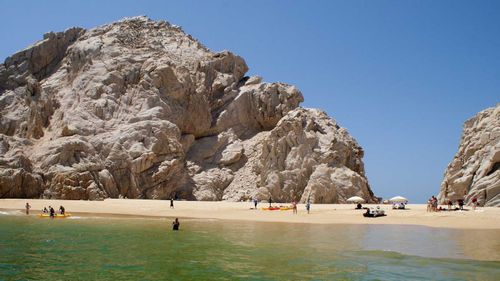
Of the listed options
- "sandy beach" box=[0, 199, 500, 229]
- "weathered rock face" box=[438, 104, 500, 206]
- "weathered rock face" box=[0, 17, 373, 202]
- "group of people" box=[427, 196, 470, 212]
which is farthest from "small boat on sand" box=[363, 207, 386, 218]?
"weathered rock face" box=[0, 17, 373, 202]

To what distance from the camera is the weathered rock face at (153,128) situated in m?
54.4

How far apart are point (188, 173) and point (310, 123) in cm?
1737

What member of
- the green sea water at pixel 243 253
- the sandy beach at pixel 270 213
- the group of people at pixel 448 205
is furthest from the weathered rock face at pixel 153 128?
the green sea water at pixel 243 253

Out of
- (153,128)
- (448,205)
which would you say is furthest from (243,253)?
(153,128)

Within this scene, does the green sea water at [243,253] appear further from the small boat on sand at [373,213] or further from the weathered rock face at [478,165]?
the weathered rock face at [478,165]

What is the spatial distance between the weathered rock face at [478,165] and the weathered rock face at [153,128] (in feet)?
41.1

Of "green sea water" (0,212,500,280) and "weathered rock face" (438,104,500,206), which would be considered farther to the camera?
"weathered rock face" (438,104,500,206)

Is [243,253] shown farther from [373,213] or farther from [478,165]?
[478,165]

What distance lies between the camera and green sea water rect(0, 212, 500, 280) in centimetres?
1619

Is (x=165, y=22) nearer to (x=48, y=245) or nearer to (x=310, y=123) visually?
(x=310, y=123)

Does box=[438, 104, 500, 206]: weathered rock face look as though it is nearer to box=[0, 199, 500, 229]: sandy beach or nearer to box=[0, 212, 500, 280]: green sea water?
box=[0, 199, 500, 229]: sandy beach

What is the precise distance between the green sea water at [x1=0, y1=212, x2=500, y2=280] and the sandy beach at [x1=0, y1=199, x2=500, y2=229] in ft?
14.4

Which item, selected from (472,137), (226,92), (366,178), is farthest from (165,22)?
(472,137)

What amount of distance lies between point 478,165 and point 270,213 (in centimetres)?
1803
